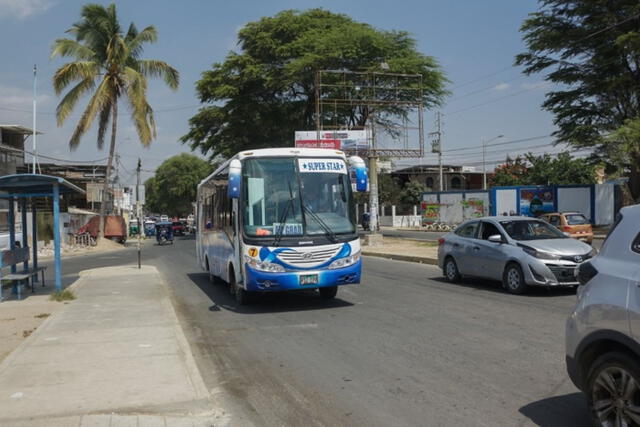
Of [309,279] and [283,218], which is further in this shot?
[283,218]

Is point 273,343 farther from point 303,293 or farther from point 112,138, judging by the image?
point 112,138

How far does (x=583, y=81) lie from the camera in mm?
37312

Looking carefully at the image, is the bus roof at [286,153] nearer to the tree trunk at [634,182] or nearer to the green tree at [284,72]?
the green tree at [284,72]

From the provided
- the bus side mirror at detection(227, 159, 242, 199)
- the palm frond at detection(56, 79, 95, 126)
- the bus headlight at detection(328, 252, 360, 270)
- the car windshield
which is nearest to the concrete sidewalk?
the bus side mirror at detection(227, 159, 242, 199)

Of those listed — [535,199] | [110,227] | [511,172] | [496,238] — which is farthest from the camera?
[511,172]

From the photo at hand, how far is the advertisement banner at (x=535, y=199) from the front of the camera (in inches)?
1708

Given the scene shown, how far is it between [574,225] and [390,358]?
70.1ft

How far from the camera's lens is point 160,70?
35812mm

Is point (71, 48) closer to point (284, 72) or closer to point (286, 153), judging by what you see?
point (284, 72)

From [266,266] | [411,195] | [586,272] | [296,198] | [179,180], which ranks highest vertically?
[179,180]

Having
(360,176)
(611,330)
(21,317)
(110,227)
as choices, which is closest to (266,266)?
(360,176)

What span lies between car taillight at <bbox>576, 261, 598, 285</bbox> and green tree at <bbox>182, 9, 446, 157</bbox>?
3272 centimetres

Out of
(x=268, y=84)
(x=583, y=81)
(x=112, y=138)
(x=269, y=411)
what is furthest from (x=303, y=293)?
(x=583, y=81)

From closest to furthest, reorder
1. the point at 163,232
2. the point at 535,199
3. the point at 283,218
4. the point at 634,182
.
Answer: the point at 283,218, the point at 634,182, the point at 163,232, the point at 535,199
